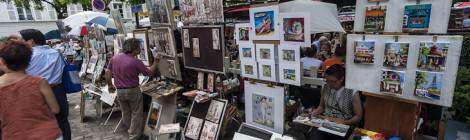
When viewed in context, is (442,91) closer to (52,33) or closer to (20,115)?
(20,115)

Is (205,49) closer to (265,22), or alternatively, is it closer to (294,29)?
(265,22)

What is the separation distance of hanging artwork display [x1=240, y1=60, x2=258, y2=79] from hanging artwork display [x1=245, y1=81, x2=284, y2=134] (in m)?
0.12

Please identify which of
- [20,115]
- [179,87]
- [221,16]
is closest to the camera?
[20,115]

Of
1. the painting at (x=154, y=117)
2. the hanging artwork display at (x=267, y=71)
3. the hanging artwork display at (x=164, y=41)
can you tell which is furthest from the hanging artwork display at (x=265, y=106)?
the painting at (x=154, y=117)

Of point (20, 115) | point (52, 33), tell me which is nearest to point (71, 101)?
point (20, 115)

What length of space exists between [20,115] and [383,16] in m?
3.00

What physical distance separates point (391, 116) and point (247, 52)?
157cm

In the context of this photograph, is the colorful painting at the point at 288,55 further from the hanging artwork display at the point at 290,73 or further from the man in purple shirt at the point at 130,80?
the man in purple shirt at the point at 130,80

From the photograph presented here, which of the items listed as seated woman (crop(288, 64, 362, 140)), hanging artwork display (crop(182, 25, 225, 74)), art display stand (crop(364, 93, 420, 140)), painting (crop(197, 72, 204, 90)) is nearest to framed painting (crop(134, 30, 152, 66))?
hanging artwork display (crop(182, 25, 225, 74))

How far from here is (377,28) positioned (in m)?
2.38

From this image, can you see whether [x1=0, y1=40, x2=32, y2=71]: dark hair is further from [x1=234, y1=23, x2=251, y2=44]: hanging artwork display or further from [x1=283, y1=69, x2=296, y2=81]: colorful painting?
[x1=283, y1=69, x2=296, y2=81]: colorful painting

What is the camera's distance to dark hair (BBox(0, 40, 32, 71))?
7.91ft

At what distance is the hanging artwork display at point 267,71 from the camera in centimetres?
318

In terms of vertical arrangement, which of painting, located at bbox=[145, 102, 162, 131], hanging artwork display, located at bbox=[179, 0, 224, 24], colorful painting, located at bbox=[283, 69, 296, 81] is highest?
hanging artwork display, located at bbox=[179, 0, 224, 24]
